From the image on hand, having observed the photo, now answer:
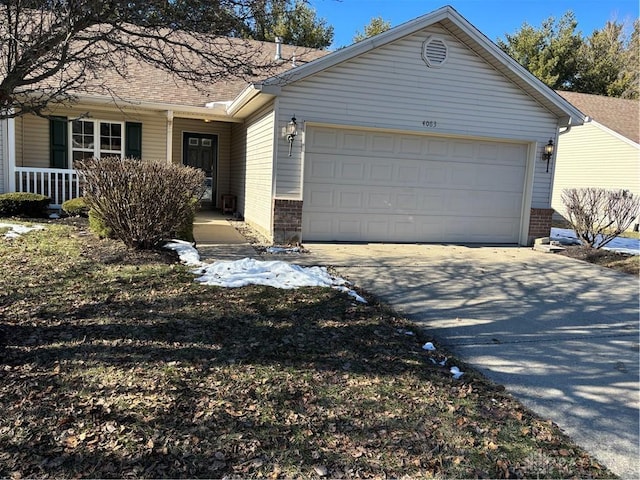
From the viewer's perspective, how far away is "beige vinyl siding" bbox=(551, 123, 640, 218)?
17355mm

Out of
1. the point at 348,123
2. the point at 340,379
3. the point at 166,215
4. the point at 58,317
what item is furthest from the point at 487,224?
the point at 58,317

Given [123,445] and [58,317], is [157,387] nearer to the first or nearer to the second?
[123,445]

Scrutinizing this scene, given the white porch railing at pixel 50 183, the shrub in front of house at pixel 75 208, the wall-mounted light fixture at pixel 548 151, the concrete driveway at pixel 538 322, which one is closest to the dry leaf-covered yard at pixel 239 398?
the concrete driveway at pixel 538 322

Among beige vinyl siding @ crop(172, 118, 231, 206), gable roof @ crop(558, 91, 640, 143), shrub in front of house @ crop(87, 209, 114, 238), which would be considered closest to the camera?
shrub in front of house @ crop(87, 209, 114, 238)

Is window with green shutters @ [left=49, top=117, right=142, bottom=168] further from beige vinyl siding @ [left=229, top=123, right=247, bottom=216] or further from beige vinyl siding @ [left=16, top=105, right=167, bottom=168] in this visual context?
beige vinyl siding @ [left=229, top=123, right=247, bottom=216]

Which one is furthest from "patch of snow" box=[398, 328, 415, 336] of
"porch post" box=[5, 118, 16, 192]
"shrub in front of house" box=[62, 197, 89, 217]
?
"porch post" box=[5, 118, 16, 192]

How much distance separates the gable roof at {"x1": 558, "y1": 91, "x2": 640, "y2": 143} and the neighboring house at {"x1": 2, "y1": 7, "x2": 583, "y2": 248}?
997 cm

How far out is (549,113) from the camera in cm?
1044

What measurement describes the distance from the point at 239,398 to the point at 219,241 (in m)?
6.18

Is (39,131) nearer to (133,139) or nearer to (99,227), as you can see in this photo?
(133,139)

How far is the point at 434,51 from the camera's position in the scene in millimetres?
9594

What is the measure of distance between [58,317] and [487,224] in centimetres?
884

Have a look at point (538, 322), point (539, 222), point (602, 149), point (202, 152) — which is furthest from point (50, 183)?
point (602, 149)

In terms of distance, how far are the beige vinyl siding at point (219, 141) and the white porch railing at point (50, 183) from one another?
10.4 feet
